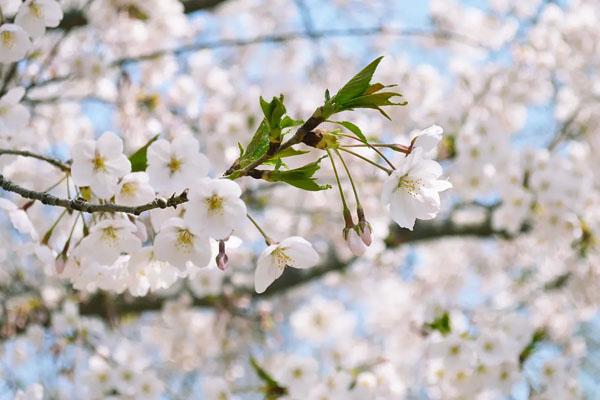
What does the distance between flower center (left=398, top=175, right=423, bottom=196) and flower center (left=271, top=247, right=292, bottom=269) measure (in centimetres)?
28

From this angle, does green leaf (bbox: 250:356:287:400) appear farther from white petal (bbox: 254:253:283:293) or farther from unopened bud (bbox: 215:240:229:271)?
unopened bud (bbox: 215:240:229:271)

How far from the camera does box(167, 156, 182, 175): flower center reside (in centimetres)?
133

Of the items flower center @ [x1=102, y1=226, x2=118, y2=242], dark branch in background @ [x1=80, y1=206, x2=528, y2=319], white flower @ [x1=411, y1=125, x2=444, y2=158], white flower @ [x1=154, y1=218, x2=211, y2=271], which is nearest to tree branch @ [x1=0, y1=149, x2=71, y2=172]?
flower center @ [x1=102, y1=226, x2=118, y2=242]

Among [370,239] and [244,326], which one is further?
[244,326]

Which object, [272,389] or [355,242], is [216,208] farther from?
[272,389]

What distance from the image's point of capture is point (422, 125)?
15.3 feet

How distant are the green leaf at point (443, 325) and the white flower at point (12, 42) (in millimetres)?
1784

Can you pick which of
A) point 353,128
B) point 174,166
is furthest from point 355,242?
point 174,166

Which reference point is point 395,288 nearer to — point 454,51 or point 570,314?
point 570,314

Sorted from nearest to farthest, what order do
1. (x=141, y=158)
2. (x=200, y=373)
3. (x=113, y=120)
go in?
(x=141, y=158) → (x=113, y=120) → (x=200, y=373)

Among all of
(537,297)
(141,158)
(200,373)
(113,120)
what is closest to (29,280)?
(113,120)

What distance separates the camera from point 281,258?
1.41 metres

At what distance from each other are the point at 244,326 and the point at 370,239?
4151 mm

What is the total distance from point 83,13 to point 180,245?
7.17ft
